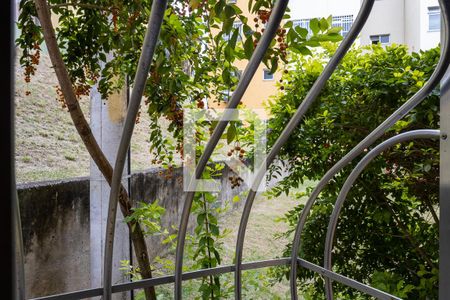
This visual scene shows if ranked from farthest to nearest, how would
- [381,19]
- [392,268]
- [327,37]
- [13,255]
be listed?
[381,19] → [392,268] → [327,37] → [13,255]

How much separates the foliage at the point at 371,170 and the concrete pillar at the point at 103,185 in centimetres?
76

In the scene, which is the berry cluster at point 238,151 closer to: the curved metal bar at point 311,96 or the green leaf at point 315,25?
the curved metal bar at point 311,96

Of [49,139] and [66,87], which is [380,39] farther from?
[49,139]

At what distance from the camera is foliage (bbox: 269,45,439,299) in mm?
1712

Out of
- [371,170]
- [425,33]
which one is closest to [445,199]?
[371,170]

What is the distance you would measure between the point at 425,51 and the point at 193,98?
1059 mm

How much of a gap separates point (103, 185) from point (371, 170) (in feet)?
4.02

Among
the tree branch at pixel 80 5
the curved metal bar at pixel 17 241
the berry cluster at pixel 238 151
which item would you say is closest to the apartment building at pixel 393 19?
the berry cluster at pixel 238 151

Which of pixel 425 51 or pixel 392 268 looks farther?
pixel 392 268

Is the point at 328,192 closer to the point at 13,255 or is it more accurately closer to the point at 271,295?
the point at 271,295

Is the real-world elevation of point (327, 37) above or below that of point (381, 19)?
below

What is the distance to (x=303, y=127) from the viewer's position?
198 cm

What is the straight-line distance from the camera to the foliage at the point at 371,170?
5.62 feet

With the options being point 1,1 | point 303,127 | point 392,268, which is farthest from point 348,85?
point 1,1
